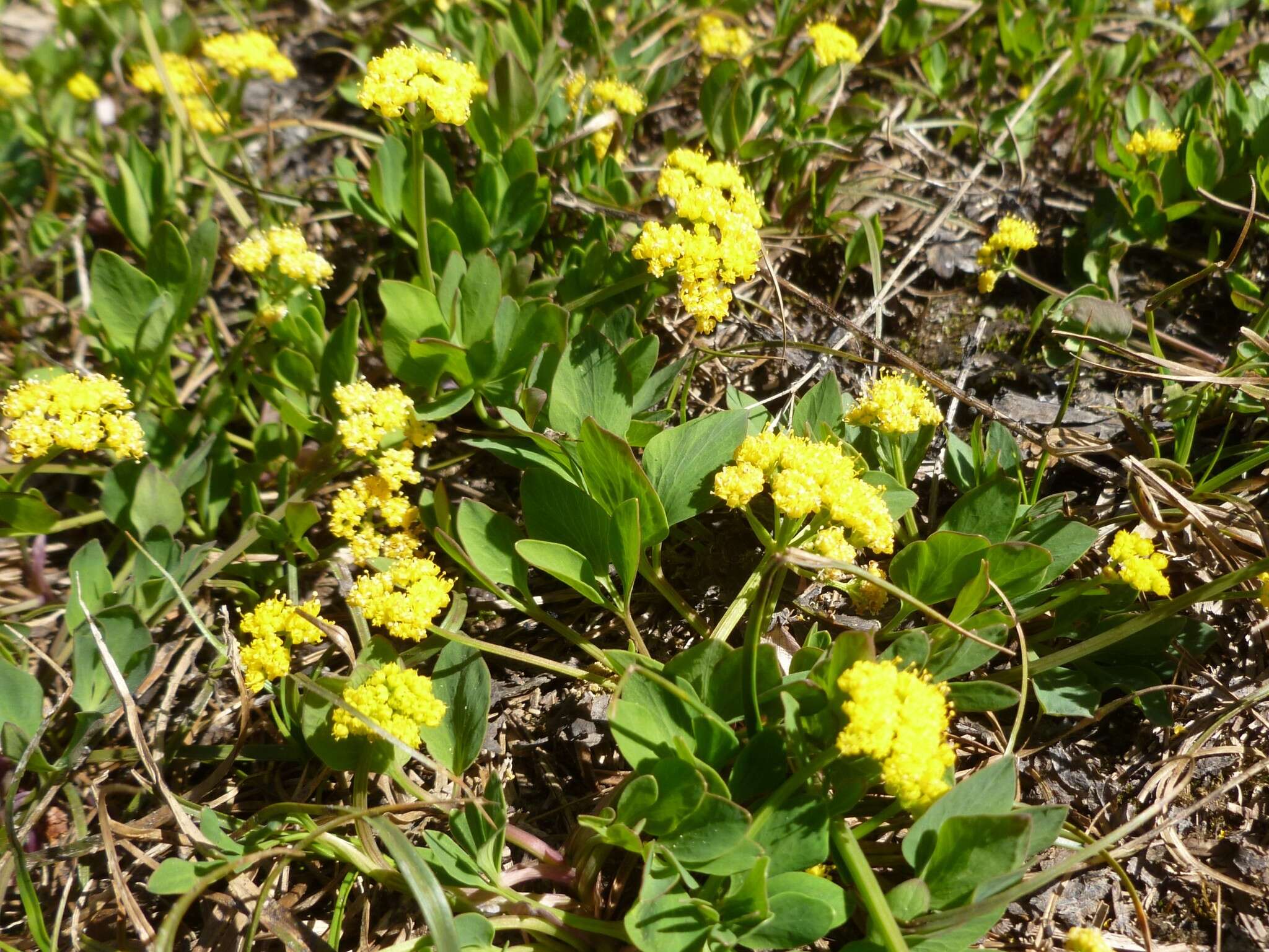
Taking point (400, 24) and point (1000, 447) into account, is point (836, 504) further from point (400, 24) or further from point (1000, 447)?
point (400, 24)

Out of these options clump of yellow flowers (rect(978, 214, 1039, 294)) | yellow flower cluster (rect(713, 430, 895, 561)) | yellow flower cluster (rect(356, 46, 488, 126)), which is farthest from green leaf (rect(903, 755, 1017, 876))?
yellow flower cluster (rect(356, 46, 488, 126))

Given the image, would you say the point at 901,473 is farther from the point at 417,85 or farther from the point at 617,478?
the point at 417,85

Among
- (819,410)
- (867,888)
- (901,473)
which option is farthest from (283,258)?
(867,888)

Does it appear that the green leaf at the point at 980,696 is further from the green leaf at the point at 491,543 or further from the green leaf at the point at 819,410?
the green leaf at the point at 491,543

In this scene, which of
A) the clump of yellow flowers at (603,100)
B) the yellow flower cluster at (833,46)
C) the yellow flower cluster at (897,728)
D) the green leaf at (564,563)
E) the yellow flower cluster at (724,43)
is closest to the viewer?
the yellow flower cluster at (897,728)

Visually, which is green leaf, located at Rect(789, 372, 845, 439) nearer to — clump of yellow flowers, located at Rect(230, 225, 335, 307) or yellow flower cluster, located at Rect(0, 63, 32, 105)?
clump of yellow flowers, located at Rect(230, 225, 335, 307)

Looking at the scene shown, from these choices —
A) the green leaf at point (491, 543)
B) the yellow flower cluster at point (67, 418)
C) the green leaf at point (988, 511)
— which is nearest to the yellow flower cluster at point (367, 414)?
the green leaf at point (491, 543)
